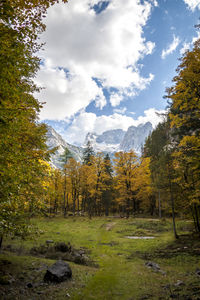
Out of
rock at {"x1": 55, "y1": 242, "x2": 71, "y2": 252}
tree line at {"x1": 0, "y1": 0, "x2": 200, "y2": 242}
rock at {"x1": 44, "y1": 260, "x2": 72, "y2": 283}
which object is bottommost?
rock at {"x1": 55, "y1": 242, "x2": 71, "y2": 252}

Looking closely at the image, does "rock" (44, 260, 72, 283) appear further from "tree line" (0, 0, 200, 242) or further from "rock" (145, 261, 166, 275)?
"rock" (145, 261, 166, 275)

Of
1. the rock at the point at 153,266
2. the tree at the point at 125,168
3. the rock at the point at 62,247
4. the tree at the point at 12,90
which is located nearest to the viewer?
the tree at the point at 12,90

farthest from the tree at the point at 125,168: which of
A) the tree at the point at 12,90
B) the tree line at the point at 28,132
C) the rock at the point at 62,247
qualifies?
the tree at the point at 12,90

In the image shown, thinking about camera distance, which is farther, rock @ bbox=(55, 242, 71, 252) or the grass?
rock @ bbox=(55, 242, 71, 252)

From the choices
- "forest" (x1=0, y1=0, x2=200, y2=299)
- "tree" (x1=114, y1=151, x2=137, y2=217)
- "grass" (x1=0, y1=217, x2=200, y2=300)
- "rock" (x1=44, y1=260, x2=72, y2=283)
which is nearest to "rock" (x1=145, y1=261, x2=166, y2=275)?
"grass" (x1=0, y1=217, x2=200, y2=300)

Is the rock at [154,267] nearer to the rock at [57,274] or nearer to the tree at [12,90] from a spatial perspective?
the rock at [57,274]

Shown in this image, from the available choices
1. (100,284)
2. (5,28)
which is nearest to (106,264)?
(100,284)

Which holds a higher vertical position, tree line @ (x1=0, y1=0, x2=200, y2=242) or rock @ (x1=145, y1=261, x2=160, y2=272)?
tree line @ (x1=0, y1=0, x2=200, y2=242)

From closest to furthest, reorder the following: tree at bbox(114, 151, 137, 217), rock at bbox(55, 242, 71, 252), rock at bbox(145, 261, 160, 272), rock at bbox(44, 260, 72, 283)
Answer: rock at bbox(44, 260, 72, 283) → rock at bbox(145, 261, 160, 272) → rock at bbox(55, 242, 71, 252) → tree at bbox(114, 151, 137, 217)

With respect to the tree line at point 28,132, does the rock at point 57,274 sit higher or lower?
lower

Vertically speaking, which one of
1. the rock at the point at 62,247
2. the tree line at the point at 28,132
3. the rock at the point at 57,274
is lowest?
the rock at the point at 62,247

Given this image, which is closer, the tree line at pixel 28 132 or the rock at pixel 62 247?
the tree line at pixel 28 132

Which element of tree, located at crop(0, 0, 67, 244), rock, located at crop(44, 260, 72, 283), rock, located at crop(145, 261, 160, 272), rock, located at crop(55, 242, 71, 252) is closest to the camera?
tree, located at crop(0, 0, 67, 244)

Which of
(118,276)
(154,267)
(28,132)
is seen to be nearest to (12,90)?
(28,132)
